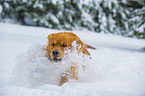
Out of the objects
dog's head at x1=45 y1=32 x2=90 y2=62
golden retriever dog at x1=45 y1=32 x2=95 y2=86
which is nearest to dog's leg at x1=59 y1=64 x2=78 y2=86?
golden retriever dog at x1=45 y1=32 x2=95 y2=86

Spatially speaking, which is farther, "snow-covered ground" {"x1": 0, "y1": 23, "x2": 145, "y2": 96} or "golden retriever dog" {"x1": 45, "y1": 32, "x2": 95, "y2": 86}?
"golden retriever dog" {"x1": 45, "y1": 32, "x2": 95, "y2": 86}

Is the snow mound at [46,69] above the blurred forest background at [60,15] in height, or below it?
below

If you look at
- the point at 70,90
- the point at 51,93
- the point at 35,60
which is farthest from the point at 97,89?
the point at 35,60

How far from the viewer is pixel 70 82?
3.98ft

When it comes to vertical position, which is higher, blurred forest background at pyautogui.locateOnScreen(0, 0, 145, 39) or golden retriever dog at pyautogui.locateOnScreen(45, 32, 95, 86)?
blurred forest background at pyautogui.locateOnScreen(0, 0, 145, 39)

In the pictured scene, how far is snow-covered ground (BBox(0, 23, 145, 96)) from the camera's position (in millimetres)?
962

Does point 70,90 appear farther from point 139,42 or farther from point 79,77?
point 139,42

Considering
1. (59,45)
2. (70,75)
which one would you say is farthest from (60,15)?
(70,75)

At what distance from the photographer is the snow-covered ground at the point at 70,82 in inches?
37.9

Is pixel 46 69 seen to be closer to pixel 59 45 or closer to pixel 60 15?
pixel 59 45

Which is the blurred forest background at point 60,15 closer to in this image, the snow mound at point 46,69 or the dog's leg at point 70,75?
the snow mound at point 46,69

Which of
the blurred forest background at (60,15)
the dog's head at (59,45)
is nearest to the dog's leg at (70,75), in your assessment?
the dog's head at (59,45)

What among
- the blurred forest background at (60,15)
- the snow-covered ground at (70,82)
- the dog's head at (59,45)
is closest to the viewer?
the snow-covered ground at (70,82)

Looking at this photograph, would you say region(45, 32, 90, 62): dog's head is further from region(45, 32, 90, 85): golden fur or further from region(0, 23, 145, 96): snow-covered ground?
region(0, 23, 145, 96): snow-covered ground
